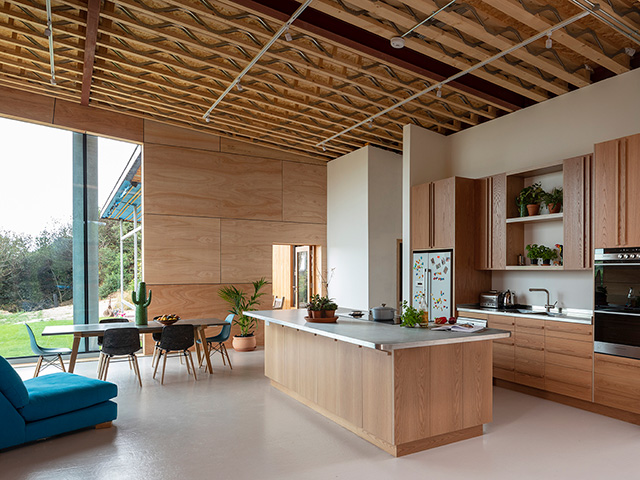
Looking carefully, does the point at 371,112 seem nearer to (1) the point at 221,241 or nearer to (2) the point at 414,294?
(2) the point at 414,294

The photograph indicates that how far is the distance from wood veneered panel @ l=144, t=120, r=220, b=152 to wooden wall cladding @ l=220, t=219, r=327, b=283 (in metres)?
1.44

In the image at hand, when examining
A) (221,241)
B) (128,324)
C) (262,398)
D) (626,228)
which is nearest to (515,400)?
(626,228)

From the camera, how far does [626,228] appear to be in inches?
167

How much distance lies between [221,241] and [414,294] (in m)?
3.71

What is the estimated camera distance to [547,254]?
Answer: 5.42 metres

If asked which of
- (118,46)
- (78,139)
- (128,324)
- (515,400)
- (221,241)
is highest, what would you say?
(118,46)

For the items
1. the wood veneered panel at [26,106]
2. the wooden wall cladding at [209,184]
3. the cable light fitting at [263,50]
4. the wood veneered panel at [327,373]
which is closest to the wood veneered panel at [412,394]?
the wood veneered panel at [327,373]

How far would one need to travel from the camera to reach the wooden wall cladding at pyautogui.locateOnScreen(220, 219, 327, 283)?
8.44 metres

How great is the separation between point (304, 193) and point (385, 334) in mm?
5987

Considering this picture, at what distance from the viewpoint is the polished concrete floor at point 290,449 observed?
10.5ft

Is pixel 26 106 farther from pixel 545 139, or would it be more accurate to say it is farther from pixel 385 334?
pixel 545 139

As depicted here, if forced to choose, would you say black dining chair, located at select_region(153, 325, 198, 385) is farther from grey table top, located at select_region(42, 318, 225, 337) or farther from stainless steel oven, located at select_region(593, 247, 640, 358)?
stainless steel oven, located at select_region(593, 247, 640, 358)

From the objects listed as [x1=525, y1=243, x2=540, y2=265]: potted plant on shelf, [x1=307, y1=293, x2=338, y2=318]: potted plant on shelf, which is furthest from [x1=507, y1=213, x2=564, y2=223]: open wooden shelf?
[x1=307, y1=293, x2=338, y2=318]: potted plant on shelf

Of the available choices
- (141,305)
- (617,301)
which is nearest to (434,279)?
(617,301)
